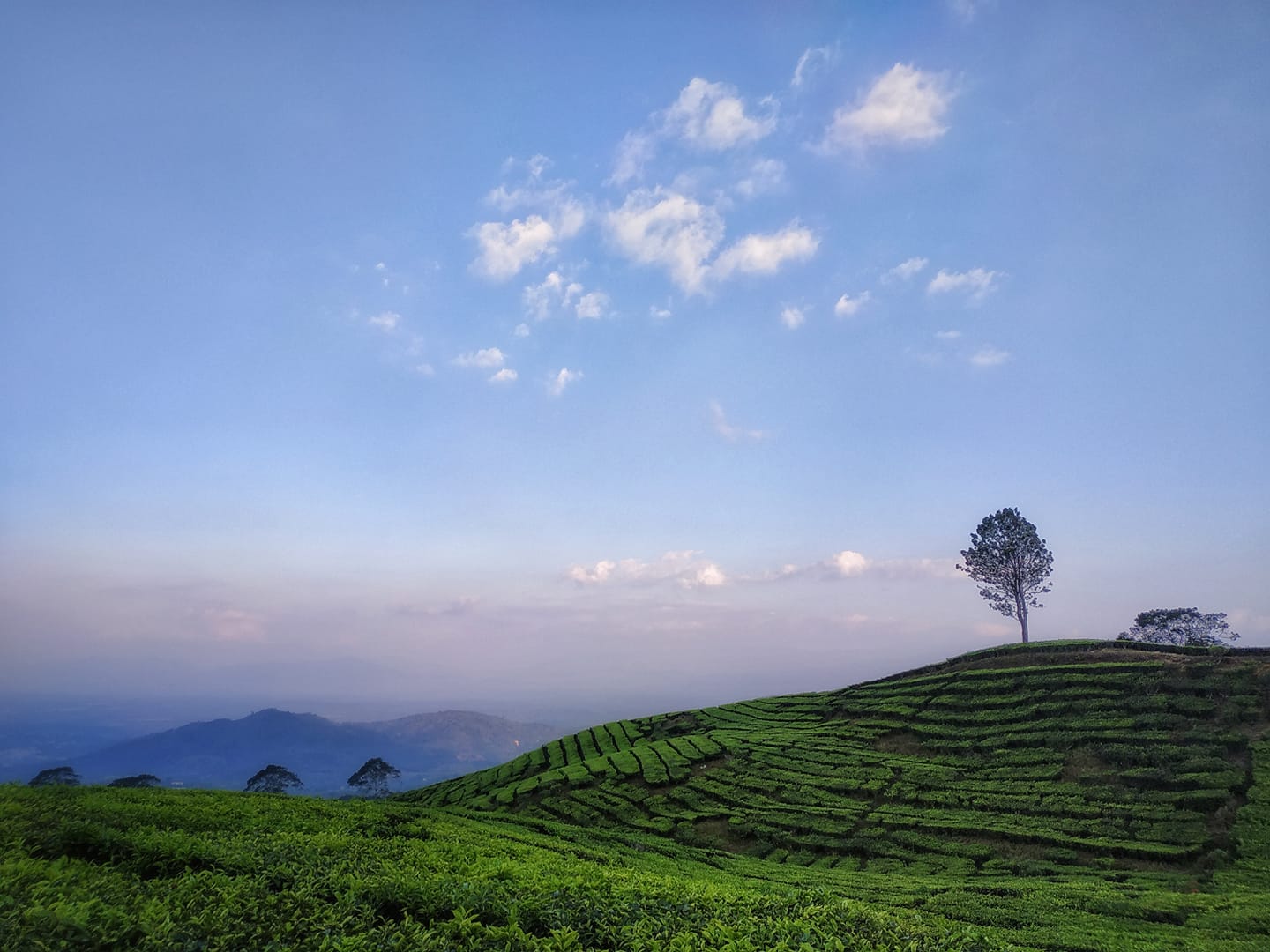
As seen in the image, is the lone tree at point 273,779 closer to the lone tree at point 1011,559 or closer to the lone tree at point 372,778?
the lone tree at point 372,778

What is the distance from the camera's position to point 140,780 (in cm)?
5122

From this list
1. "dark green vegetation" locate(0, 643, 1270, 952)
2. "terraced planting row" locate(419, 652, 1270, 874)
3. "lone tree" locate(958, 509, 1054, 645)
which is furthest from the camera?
"lone tree" locate(958, 509, 1054, 645)

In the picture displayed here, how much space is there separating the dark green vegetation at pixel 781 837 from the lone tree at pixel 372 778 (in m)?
35.6

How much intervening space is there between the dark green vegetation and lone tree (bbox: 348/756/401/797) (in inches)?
1402

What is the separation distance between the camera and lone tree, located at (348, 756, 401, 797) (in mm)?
70938

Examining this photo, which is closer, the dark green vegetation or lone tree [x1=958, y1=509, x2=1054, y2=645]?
the dark green vegetation

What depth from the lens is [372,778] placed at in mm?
72062

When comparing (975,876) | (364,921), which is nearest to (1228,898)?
(975,876)

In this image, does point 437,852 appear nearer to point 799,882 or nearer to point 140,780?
point 799,882

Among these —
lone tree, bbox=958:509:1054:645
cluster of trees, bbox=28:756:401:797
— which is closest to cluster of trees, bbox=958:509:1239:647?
lone tree, bbox=958:509:1054:645

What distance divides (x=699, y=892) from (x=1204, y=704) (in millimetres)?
33356

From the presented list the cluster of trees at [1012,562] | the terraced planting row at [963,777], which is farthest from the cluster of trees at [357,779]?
the cluster of trees at [1012,562]

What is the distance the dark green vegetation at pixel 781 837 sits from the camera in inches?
249

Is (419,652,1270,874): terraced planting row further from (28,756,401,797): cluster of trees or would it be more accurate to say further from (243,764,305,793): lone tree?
(243,764,305,793): lone tree
